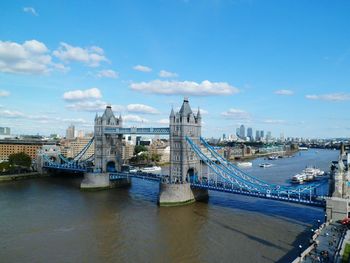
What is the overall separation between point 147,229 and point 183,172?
48.7 feet

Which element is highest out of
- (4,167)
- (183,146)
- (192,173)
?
(183,146)

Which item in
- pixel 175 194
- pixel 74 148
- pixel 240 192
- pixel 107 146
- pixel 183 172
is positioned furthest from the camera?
pixel 74 148

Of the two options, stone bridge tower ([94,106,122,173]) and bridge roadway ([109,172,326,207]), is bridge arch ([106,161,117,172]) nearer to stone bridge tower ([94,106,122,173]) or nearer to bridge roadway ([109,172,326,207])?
stone bridge tower ([94,106,122,173])

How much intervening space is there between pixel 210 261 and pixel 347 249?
9918 millimetres

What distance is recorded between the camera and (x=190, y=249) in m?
29.7

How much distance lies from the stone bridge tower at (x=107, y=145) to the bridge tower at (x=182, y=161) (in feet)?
60.6

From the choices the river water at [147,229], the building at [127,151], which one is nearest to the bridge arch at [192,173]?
the river water at [147,229]

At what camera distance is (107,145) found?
65312 millimetres

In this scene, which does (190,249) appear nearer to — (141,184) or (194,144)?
(194,144)

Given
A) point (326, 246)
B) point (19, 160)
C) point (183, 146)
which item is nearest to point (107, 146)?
point (183, 146)

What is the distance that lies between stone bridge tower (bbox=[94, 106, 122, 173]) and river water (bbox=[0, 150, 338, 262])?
12173 millimetres

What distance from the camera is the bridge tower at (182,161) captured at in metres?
46.3

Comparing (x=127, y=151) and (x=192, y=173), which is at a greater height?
(x=127, y=151)

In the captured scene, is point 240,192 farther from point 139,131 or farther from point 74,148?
point 74,148
